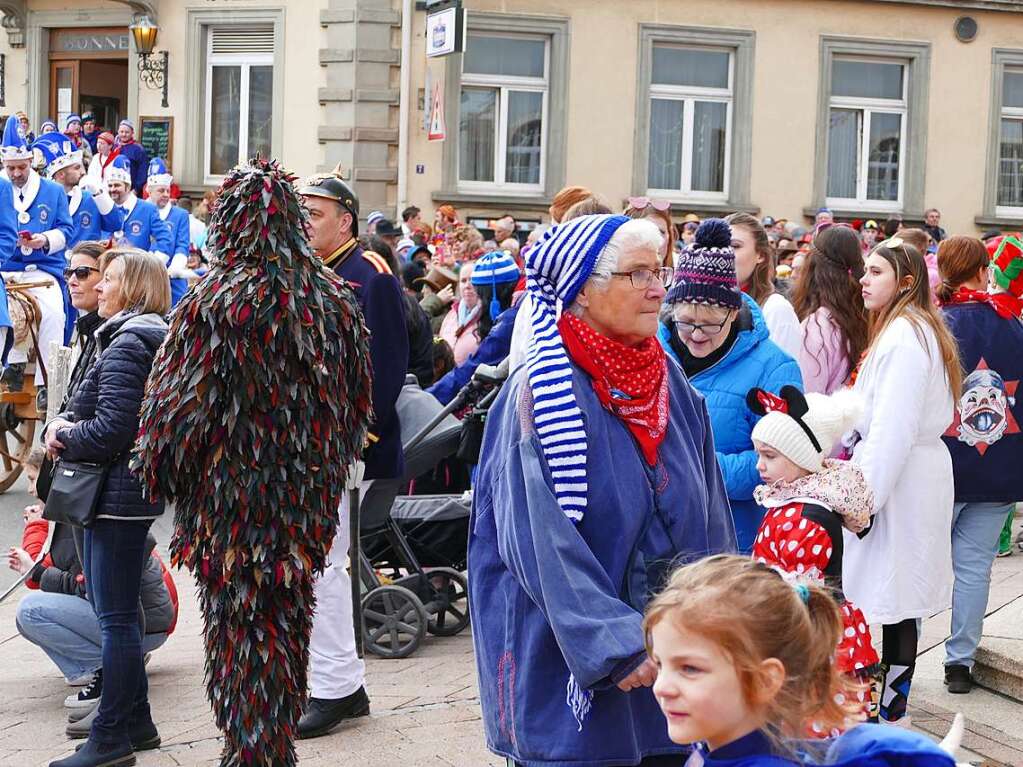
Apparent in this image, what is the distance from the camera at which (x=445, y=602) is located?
7441mm

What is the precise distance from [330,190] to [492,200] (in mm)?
15988

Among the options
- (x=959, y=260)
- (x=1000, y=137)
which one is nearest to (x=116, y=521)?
(x=959, y=260)

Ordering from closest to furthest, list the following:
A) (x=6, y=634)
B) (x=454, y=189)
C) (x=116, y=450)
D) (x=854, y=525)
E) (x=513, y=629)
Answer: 1. (x=513, y=629)
2. (x=854, y=525)
3. (x=116, y=450)
4. (x=6, y=634)
5. (x=454, y=189)

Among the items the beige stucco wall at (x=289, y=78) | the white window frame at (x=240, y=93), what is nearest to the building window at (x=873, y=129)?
the beige stucco wall at (x=289, y=78)

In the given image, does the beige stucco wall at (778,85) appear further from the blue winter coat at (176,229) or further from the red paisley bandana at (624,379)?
the red paisley bandana at (624,379)

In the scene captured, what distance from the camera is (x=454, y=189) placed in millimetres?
21906

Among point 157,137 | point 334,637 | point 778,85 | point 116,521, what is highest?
point 778,85

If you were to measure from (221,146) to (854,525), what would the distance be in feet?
62.2

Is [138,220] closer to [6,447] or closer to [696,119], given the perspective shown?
[6,447]

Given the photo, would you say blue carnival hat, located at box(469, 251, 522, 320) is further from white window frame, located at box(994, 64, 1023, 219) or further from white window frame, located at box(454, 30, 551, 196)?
white window frame, located at box(994, 64, 1023, 219)

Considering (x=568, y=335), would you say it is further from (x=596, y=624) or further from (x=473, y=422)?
(x=473, y=422)

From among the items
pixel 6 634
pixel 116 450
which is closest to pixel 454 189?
pixel 6 634

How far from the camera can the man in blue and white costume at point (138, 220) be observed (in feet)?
54.3

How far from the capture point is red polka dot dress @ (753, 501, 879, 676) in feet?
15.6
